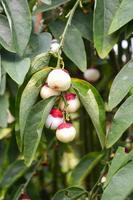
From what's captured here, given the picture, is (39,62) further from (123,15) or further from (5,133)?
(5,133)

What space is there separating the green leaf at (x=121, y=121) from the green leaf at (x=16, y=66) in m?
0.15

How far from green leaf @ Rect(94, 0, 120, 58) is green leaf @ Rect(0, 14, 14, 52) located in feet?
0.43

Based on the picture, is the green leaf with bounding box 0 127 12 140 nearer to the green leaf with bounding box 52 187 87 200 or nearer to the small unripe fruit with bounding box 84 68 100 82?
the small unripe fruit with bounding box 84 68 100 82

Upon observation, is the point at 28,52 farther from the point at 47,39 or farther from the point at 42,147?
the point at 42,147

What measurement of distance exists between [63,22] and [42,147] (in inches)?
19.7

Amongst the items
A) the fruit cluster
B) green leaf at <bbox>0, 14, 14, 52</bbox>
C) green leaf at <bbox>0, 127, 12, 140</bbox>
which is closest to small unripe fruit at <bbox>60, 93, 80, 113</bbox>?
the fruit cluster

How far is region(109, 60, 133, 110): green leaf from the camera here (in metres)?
0.79

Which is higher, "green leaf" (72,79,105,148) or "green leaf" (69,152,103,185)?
"green leaf" (72,79,105,148)

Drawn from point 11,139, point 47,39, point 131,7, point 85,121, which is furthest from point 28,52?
point 85,121

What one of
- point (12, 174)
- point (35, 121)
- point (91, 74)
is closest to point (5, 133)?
point (12, 174)

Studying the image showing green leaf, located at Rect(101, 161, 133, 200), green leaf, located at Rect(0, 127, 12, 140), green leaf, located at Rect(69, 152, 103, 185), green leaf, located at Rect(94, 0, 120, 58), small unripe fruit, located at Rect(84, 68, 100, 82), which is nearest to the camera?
green leaf, located at Rect(101, 161, 133, 200)

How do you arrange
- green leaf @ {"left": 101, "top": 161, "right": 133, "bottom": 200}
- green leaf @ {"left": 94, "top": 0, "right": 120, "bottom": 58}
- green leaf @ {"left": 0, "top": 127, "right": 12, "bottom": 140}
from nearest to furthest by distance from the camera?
green leaf @ {"left": 101, "top": 161, "right": 133, "bottom": 200}
green leaf @ {"left": 94, "top": 0, "right": 120, "bottom": 58}
green leaf @ {"left": 0, "top": 127, "right": 12, "bottom": 140}

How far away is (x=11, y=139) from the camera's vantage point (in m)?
1.34

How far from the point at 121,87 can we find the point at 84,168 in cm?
42
